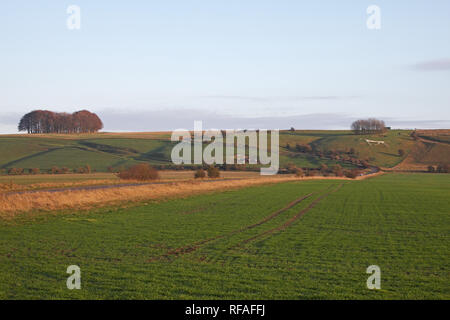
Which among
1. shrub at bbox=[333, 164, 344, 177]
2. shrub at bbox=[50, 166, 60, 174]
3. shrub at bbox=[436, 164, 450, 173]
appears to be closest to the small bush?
shrub at bbox=[333, 164, 344, 177]

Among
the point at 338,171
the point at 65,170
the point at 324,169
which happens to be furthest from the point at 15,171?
the point at 338,171

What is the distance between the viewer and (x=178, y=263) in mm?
14125

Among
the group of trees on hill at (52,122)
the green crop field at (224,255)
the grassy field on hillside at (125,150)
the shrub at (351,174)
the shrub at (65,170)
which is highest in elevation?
the group of trees on hill at (52,122)

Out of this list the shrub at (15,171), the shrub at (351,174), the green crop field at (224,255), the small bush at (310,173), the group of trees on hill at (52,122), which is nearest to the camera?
the green crop field at (224,255)

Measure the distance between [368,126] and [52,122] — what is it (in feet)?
373

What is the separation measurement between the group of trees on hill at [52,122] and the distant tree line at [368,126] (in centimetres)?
9955

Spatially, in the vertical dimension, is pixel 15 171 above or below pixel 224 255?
below

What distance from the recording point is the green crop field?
11.2 metres

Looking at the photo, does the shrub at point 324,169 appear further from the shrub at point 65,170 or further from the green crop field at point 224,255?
the green crop field at point 224,255

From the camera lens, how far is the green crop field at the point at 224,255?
11.2 meters

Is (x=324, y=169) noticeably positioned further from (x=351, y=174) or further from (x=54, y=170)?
(x=54, y=170)

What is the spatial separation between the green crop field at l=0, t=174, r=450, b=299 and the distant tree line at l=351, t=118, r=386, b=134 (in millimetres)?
148998

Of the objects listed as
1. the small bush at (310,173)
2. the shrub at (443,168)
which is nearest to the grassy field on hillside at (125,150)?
the small bush at (310,173)

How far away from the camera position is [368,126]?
6698 inches
